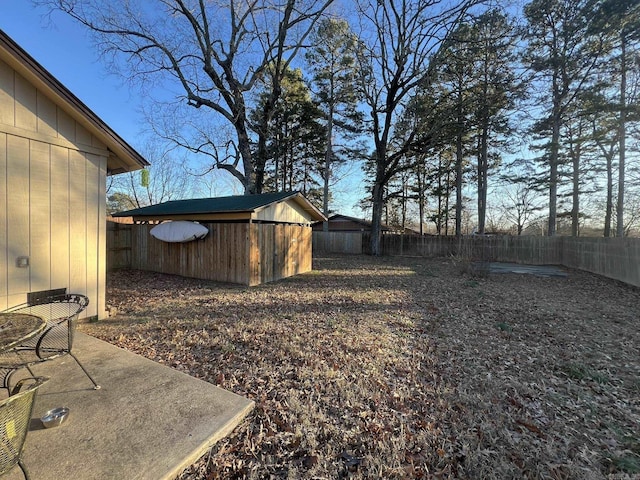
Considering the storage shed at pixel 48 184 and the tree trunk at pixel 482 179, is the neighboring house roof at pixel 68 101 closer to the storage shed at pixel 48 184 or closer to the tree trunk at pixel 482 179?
the storage shed at pixel 48 184

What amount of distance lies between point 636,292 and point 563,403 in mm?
8416

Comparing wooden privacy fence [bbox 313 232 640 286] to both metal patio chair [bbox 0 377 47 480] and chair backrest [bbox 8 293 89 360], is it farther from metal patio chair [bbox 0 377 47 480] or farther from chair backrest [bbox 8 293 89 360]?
metal patio chair [bbox 0 377 47 480]

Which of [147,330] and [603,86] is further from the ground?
[603,86]

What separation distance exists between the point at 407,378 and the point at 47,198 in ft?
17.7

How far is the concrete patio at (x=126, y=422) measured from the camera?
1752 mm

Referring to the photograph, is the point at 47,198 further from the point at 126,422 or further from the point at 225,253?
the point at 225,253

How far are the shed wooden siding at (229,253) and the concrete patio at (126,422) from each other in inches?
206

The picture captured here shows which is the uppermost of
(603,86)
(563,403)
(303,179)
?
(603,86)

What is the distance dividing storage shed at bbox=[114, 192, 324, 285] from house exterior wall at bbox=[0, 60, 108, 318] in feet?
12.5

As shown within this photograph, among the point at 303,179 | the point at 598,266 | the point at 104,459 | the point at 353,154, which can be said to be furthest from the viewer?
the point at 303,179

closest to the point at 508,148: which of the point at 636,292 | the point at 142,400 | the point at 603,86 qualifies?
the point at 603,86

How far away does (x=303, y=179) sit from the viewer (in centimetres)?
2394

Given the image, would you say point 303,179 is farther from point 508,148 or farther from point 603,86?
point 603,86

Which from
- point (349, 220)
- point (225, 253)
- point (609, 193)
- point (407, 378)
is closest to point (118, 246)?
point (225, 253)
